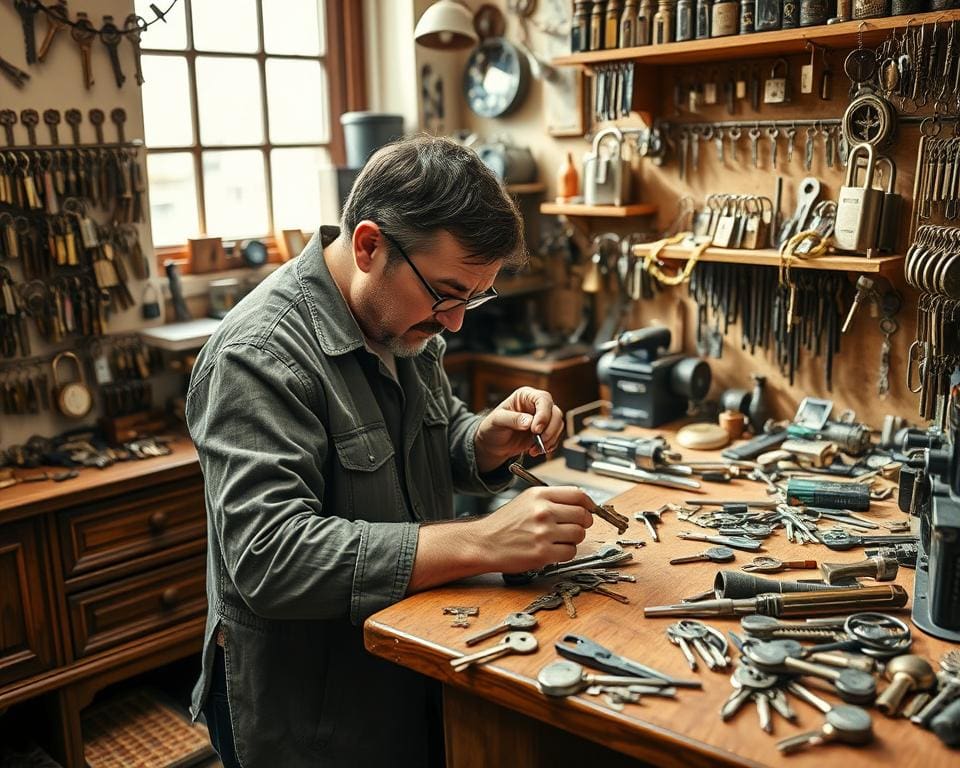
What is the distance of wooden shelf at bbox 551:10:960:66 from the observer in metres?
2.42

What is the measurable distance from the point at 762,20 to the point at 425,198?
59.3 inches

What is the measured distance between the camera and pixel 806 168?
2.93m

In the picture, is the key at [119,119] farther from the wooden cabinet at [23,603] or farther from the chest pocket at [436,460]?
the chest pocket at [436,460]

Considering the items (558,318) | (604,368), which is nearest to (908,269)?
(604,368)

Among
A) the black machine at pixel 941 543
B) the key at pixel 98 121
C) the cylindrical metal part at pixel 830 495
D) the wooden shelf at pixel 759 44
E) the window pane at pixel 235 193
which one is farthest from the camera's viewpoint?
→ the window pane at pixel 235 193

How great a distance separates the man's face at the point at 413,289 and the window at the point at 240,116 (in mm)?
1843

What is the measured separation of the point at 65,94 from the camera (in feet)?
9.64

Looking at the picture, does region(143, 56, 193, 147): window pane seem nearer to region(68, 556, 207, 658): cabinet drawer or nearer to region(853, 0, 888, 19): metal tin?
region(68, 556, 207, 658): cabinet drawer

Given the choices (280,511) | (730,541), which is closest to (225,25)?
(280,511)

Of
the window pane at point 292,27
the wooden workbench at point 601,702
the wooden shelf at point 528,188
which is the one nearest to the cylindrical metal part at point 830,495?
the wooden workbench at point 601,702

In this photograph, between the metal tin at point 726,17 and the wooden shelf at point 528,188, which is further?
the wooden shelf at point 528,188

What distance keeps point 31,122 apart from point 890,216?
8.26ft

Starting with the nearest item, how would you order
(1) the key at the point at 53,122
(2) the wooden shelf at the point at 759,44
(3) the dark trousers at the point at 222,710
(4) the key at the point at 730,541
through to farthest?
(3) the dark trousers at the point at 222,710, (4) the key at the point at 730,541, (2) the wooden shelf at the point at 759,44, (1) the key at the point at 53,122

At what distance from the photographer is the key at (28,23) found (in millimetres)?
2799
